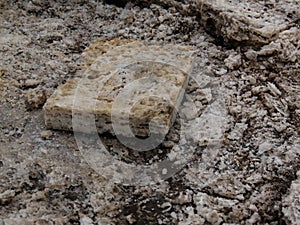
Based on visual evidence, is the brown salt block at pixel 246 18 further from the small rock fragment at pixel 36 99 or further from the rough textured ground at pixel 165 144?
the small rock fragment at pixel 36 99

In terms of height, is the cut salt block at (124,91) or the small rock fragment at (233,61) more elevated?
the small rock fragment at (233,61)

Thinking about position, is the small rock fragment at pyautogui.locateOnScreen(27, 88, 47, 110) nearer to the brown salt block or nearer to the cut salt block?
the cut salt block

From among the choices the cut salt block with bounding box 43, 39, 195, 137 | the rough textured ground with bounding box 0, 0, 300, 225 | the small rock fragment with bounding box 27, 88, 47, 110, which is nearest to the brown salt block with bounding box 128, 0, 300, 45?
the rough textured ground with bounding box 0, 0, 300, 225

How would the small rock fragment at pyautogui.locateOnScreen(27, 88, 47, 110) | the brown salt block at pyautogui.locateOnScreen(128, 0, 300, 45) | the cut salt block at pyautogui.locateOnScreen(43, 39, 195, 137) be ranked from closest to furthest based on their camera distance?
the cut salt block at pyautogui.locateOnScreen(43, 39, 195, 137)
the small rock fragment at pyautogui.locateOnScreen(27, 88, 47, 110)
the brown salt block at pyautogui.locateOnScreen(128, 0, 300, 45)

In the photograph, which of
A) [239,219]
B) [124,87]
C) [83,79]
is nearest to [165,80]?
[124,87]

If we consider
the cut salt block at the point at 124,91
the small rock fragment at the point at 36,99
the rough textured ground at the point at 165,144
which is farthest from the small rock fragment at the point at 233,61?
the small rock fragment at the point at 36,99
